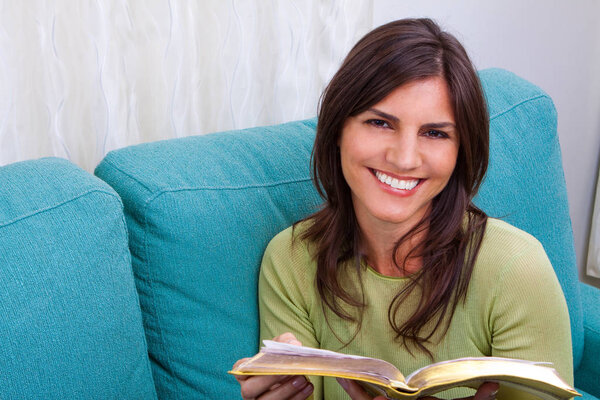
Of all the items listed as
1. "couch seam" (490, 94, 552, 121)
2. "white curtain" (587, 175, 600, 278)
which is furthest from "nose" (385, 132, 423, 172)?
"white curtain" (587, 175, 600, 278)

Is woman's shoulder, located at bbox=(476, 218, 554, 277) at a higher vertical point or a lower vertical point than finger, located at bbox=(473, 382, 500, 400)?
higher

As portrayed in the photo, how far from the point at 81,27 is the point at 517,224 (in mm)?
1033

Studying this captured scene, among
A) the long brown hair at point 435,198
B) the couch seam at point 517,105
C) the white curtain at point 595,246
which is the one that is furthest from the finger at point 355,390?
the white curtain at point 595,246

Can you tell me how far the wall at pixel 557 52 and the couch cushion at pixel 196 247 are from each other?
1.08 meters

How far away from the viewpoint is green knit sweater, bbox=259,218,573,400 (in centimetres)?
112

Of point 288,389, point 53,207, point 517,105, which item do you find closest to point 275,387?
point 288,389

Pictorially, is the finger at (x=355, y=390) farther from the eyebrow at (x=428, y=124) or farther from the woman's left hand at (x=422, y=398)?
the eyebrow at (x=428, y=124)

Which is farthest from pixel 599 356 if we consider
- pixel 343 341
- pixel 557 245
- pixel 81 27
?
pixel 81 27

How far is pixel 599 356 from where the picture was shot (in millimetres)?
1622

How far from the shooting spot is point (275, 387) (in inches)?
39.6

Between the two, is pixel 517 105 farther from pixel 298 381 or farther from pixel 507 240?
pixel 298 381

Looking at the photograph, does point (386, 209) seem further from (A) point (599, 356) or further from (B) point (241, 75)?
(A) point (599, 356)

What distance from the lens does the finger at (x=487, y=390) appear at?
877mm

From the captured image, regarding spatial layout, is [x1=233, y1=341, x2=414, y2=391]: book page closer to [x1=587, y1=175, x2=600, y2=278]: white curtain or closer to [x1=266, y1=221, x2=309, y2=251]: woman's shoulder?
[x1=266, y1=221, x2=309, y2=251]: woman's shoulder
